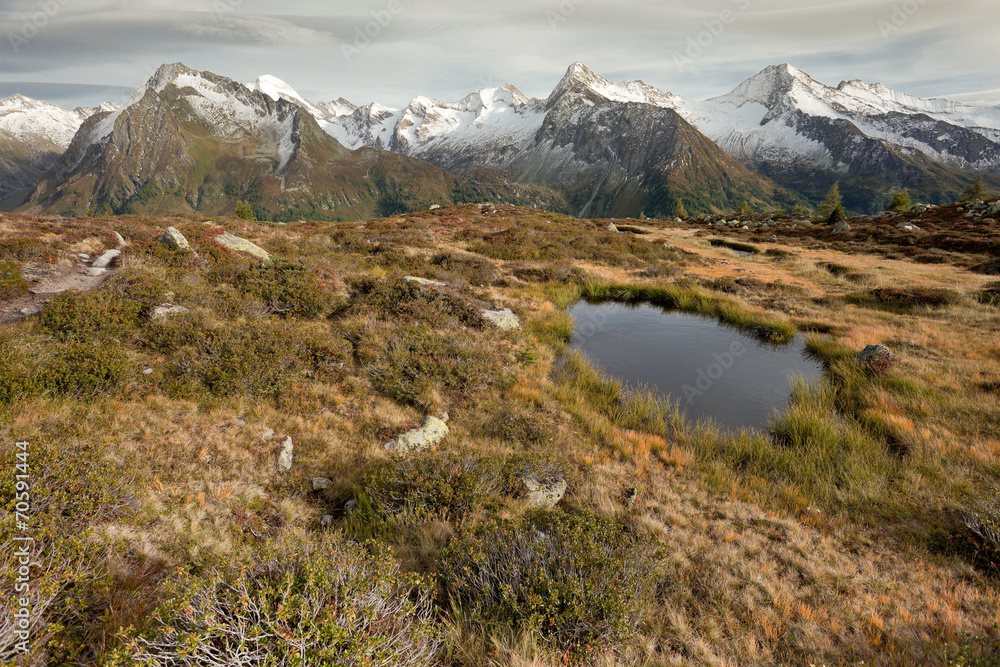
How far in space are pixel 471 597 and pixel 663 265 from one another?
30.1 meters

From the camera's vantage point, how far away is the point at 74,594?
12.9ft

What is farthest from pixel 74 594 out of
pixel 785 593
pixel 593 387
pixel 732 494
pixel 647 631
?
pixel 593 387

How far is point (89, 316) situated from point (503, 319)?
496 inches

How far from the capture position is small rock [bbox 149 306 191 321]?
11.2 m

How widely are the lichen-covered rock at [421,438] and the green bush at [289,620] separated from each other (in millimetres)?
3702

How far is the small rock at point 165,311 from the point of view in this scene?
36.9 ft

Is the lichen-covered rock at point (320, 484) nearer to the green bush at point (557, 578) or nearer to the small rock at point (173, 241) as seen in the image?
the green bush at point (557, 578)

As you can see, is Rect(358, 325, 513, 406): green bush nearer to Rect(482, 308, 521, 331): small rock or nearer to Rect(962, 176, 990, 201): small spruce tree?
Rect(482, 308, 521, 331): small rock

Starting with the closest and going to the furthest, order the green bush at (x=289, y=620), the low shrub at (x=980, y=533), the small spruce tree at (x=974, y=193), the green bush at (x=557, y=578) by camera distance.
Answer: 1. the green bush at (x=289, y=620)
2. the green bush at (x=557, y=578)
3. the low shrub at (x=980, y=533)
4. the small spruce tree at (x=974, y=193)

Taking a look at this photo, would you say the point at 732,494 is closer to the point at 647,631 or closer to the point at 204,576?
the point at 647,631

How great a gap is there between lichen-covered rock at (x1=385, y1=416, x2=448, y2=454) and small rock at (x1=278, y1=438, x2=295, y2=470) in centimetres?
190

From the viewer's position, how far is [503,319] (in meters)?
16.5

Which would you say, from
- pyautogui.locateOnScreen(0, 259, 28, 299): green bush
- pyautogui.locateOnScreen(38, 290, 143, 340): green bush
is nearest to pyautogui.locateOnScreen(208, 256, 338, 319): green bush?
pyautogui.locateOnScreen(38, 290, 143, 340): green bush

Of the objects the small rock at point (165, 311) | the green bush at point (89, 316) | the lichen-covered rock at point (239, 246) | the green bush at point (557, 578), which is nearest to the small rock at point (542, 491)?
the green bush at point (557, 578)
